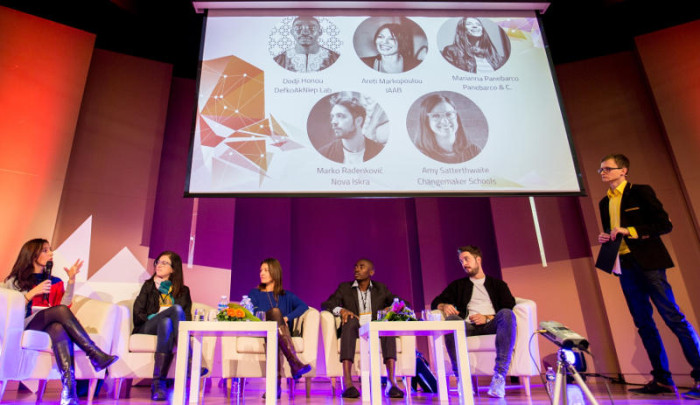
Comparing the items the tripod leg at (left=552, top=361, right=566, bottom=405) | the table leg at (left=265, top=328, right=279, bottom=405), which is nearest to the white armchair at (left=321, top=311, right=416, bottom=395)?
the table leg at (left=265, top=328, right=279, bottom=405)

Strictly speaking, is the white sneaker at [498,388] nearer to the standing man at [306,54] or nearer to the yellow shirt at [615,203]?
the yellow shirt at [615,203]

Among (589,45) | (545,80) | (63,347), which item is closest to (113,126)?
(63,347)

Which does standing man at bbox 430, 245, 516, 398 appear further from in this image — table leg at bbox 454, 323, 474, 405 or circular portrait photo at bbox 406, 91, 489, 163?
circular portrait photo at bbox 406, 91, 489, 163

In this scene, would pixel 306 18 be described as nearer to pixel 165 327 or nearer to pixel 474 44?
pixel 474 44

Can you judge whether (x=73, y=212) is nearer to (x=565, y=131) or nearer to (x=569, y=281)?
(x=565, y=131)

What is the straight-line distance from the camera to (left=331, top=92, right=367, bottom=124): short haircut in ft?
11.6

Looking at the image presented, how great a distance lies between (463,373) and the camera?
2.31m

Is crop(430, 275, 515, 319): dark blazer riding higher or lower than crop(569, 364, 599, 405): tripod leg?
higher

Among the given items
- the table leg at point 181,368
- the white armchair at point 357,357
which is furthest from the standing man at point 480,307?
the table leg at point 181,368

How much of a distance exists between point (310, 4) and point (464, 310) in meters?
2.77

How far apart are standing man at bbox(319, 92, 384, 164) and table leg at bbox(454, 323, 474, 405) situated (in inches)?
57.8

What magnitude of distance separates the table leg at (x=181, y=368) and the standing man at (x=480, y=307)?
5.39ft

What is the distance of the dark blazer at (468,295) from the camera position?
130 inches

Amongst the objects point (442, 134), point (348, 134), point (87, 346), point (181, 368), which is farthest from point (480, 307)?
point (87, 346)
